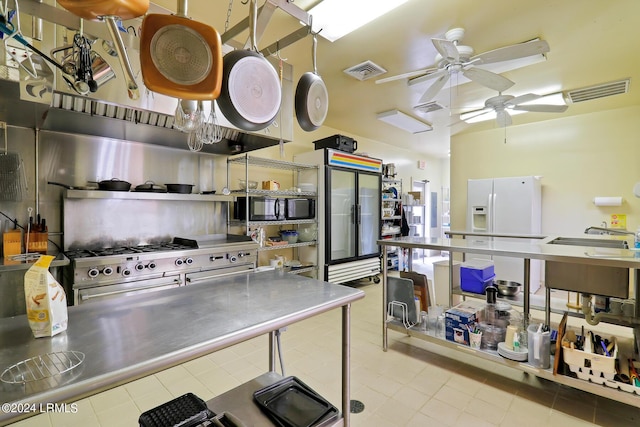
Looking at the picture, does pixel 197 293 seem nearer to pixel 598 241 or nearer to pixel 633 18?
pixel 598 241

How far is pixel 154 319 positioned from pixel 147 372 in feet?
1.05

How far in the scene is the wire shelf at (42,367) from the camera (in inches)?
25.4

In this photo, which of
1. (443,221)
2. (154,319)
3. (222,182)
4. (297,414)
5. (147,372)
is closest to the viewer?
(147,372)

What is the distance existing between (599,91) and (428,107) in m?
1.91

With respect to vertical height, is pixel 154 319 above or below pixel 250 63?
below

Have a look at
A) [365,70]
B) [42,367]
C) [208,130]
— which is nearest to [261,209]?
[208,130]

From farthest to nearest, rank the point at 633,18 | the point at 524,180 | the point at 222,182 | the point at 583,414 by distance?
the point at 524,180
the point at 222,182
the point at 633,18
the point at 583,414

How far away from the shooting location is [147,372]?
27.7 inches

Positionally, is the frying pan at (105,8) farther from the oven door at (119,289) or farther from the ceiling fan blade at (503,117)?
the ceiling fan blade at (503,117)

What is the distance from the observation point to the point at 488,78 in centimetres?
250

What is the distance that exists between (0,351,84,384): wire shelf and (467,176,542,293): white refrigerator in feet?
15.8

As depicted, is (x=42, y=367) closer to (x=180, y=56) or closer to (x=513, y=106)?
(x=180, y=56)

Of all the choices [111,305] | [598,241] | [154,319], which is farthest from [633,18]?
[111,305]

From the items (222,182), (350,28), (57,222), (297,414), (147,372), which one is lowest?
(297,414)
